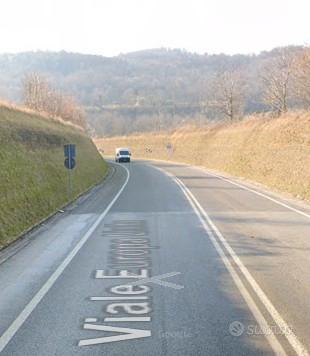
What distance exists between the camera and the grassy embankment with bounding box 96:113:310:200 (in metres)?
31.9

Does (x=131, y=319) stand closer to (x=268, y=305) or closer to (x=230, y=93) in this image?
(x=268, y=305)

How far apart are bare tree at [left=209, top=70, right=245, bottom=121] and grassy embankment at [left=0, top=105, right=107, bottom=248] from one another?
154 feet

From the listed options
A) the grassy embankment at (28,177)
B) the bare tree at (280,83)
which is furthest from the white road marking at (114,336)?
the bare tree at (280,83)

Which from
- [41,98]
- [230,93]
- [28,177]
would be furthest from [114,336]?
[230,93]

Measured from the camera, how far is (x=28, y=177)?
19.6m

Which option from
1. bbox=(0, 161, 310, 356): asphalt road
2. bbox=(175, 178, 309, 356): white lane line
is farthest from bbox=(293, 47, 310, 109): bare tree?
bbox=(175, 178, 309, 356): white lane line

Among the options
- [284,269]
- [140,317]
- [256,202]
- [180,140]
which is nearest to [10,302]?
[140,317]

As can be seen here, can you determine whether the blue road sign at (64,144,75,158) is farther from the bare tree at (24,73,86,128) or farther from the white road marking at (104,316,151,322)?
the bare tree at (24,73,86,128)

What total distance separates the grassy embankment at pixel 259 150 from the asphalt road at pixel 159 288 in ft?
37.1

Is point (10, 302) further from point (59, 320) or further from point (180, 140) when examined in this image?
point (180, 140)

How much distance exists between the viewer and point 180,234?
13.8 meters

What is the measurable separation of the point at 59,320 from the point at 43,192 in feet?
44.1

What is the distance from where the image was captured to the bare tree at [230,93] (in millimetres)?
76438

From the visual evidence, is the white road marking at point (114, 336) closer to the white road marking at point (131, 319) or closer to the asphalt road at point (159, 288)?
the asphalt road at point (159, 288)
